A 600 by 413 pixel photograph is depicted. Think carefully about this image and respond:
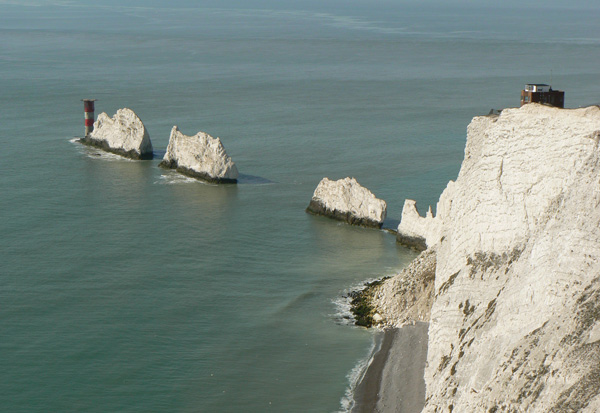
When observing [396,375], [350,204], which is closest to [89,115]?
[350,204]

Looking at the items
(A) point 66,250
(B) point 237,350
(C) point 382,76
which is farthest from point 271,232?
(C) point 382,76

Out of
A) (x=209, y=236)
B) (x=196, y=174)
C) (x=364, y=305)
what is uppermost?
(x=196, y=174)

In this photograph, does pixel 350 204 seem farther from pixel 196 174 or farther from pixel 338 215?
pixel 196 174

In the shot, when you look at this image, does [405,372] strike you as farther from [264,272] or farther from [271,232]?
[271,232]

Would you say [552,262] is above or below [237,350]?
above

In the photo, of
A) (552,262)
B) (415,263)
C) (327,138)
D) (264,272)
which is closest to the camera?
(552,262)

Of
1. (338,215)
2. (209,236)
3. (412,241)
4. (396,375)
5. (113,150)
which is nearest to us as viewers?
(396,375)
